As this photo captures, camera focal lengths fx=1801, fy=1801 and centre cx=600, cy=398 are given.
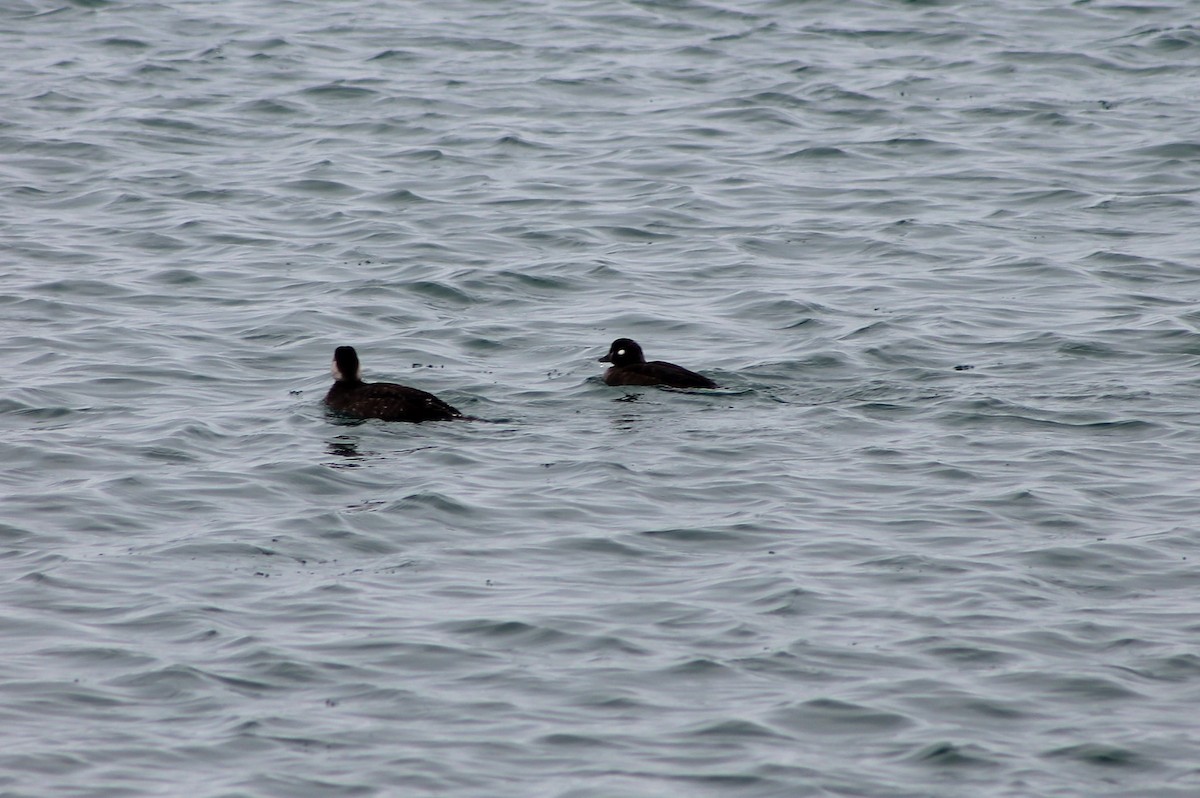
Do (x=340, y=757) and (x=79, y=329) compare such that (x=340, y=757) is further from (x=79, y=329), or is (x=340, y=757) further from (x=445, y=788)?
(x=79, y=329)

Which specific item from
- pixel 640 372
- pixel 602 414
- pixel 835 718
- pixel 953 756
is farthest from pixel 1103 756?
pixel 640 372

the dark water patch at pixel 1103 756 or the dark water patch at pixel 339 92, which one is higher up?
the dark water patch at pixel 339 92

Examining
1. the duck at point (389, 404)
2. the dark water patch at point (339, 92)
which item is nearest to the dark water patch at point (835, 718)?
the duck at point (389, 404)

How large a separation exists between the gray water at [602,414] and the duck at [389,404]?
0.54ft

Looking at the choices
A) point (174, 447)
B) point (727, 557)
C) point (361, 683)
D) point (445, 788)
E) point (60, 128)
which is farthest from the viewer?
point (60, 128)

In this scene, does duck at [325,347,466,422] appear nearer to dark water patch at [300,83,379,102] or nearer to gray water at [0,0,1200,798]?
gray water at [0,0,1200,798]

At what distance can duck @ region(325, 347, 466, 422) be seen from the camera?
1383 cm

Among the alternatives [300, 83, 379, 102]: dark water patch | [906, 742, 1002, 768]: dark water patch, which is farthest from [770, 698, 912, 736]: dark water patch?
[300, 83, 379, 102]: dark water patch

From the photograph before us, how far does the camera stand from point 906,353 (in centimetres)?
1562

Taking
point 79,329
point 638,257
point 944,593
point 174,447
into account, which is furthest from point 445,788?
point 638,257

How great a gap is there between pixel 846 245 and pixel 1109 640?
33.0 ft

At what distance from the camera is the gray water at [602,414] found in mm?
8805

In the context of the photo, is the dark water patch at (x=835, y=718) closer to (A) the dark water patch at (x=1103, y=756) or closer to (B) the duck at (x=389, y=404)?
(A) the dark water patch at (x=1103, y=756)

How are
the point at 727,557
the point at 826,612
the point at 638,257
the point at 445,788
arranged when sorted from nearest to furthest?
the point at 445,788 < the point at 826,612 < the point at 727,557 < the point at 638,257
